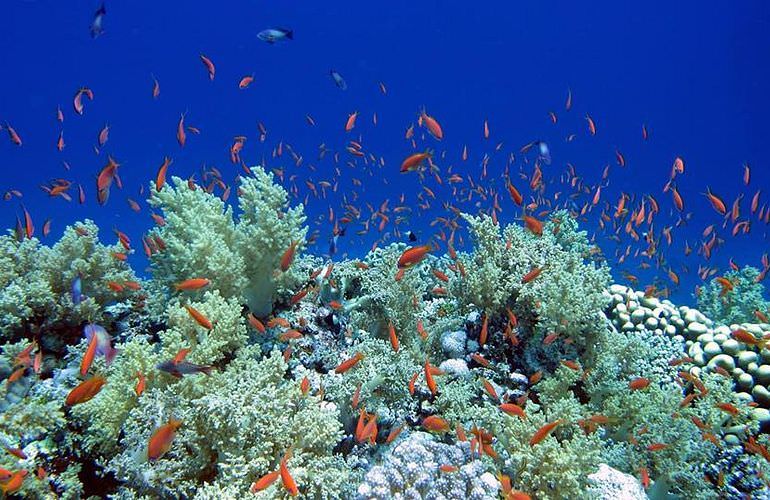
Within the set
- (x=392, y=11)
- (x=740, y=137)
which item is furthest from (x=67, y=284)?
(x=740, y=137)

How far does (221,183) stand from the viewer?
1015 centimetres

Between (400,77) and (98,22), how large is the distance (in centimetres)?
10852

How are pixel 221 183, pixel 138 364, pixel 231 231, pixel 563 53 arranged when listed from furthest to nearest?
pixel 563 53
pixel 221 183
pixel 231 231
pixel 138 364

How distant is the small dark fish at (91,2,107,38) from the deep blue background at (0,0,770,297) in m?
88.5

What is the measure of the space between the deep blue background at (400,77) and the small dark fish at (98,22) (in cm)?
8849

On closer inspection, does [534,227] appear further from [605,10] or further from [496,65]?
[605,10]

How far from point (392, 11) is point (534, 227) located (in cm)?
11528

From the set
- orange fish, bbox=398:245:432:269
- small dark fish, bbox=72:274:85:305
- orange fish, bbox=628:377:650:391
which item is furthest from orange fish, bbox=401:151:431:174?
small dark fish, bbox=72:274:85:305

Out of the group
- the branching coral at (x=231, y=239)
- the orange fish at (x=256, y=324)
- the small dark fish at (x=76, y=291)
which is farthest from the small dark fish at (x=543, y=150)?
the small dark fish at (x=76, y=291)

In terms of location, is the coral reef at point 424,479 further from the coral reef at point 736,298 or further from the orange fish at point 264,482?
the coral reef at point 736,298

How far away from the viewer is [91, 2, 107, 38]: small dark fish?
7531 millimetres

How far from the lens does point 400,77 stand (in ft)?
354

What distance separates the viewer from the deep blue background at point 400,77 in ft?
325

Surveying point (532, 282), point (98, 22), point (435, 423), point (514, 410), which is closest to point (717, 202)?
point (532, 282)
